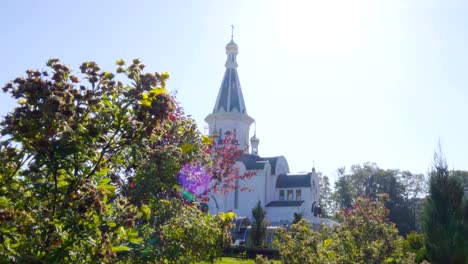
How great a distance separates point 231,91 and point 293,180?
11314 mm

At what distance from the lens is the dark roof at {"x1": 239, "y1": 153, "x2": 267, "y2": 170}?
45.8m

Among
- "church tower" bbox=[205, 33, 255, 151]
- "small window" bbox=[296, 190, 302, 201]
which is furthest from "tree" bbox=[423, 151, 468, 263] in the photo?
"church tower" bbox=[205, 33, 255, 151]

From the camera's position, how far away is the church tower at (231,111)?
4781 cm

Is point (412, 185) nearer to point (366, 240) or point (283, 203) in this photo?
point (283, 203)

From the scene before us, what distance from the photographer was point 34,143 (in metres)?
3.32

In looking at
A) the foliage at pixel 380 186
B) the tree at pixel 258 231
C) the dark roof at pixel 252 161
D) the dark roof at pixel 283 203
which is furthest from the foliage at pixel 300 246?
the foliage at pixel 380 186

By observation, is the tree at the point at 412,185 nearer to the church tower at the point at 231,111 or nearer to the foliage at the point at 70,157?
the church tower at the point at 231,111

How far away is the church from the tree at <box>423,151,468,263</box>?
104 feet

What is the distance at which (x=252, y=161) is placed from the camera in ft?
155

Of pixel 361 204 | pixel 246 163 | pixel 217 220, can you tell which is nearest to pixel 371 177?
pixel 246 163

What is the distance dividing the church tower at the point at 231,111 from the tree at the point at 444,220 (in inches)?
1376

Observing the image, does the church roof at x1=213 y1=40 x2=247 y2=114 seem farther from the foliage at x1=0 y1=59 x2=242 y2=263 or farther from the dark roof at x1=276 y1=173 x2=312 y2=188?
the foliage at x1=0 y1=59 x2=242 y2=263

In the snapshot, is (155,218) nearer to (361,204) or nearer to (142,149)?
(142,149)

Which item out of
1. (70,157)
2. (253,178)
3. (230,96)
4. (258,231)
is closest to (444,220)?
(70,157)
